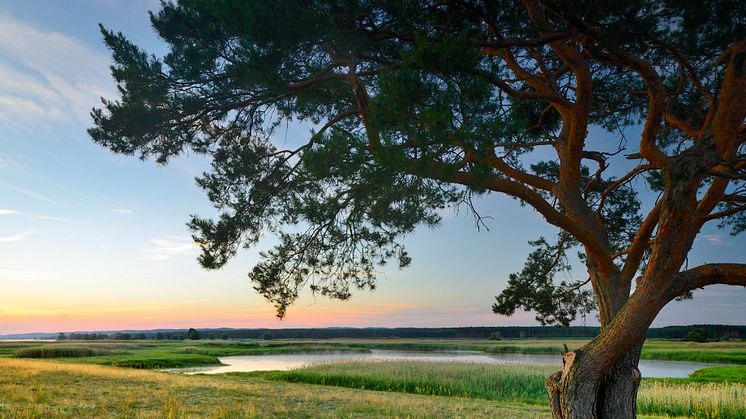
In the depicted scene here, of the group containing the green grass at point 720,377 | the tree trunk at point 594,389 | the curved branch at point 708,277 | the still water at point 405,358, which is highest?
the curved branch at point 708,277

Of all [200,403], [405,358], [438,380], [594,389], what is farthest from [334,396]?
[405,358]

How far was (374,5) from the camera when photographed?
6.44 metres

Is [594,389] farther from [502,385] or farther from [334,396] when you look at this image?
[502,385]

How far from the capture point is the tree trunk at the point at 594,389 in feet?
22.8

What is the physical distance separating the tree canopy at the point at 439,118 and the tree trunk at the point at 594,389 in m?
0.90

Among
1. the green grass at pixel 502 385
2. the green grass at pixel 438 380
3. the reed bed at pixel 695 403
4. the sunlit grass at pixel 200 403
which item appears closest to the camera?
the sunlit grass at pixel 200 403

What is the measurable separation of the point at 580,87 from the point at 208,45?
584 cm

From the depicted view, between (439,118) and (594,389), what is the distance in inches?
174

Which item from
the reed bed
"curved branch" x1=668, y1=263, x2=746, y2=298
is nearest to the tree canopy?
"curved branch" x1=668, y1=263, x2=746, y2=298

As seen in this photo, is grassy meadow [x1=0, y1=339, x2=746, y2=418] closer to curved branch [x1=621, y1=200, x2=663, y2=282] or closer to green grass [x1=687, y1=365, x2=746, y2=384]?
green grass [x1=687, y1=365, x2=746, y2=384]

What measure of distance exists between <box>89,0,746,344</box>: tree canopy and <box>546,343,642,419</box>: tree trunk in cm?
90

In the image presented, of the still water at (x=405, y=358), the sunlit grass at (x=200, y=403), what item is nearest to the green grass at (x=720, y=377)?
the still water at (x=405, y=358)

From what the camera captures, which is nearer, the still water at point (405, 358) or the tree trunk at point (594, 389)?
the tree trunk at point (594, 389)

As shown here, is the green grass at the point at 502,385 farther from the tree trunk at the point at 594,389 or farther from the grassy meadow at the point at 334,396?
the tree trunk at the point at 594,389
